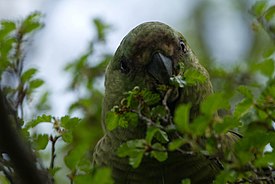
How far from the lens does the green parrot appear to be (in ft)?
10.4

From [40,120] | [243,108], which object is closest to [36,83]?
[40,120]

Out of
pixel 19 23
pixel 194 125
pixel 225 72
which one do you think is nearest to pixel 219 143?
pixel 194 125

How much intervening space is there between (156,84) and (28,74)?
0.66 metres

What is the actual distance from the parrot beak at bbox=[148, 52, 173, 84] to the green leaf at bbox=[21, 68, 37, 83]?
62 cm

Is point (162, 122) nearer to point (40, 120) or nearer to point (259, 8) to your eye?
point (40, 120)

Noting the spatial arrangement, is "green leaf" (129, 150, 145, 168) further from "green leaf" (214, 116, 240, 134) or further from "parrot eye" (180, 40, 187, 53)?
"parrot eye" (180, 40, 187, 53)

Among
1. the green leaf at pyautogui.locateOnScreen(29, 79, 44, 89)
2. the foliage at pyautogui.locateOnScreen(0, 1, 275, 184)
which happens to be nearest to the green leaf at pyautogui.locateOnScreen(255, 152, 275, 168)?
the foliage at pyautogui.locateOnScreen(0, 1, 275, 184)

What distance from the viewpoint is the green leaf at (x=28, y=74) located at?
296cm

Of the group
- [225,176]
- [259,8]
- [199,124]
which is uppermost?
[259,8]

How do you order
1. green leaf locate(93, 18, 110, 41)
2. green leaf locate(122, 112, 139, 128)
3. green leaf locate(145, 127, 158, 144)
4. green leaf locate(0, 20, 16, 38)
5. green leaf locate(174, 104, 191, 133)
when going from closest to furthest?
green leaf locate(174, 104, 191, 133)
green leaf locate(145, 127, 158, 144)
green leaf locate(122, 112, 139, 128)
green leaf locate(0, 20, 16, 38)
green leaf locate(93, 18, 110, 41)

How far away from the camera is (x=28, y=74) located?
2971mm

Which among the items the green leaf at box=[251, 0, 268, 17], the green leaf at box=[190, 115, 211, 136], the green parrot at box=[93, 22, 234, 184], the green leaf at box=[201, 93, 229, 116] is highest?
the green leaf at box=[251, 0, 268, 17]

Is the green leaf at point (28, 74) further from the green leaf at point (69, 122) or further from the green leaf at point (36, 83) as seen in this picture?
the green leaf at point (69, 122)

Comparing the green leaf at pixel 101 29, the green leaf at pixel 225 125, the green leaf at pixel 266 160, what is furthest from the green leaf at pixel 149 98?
the green leaf at pixel 101 29
